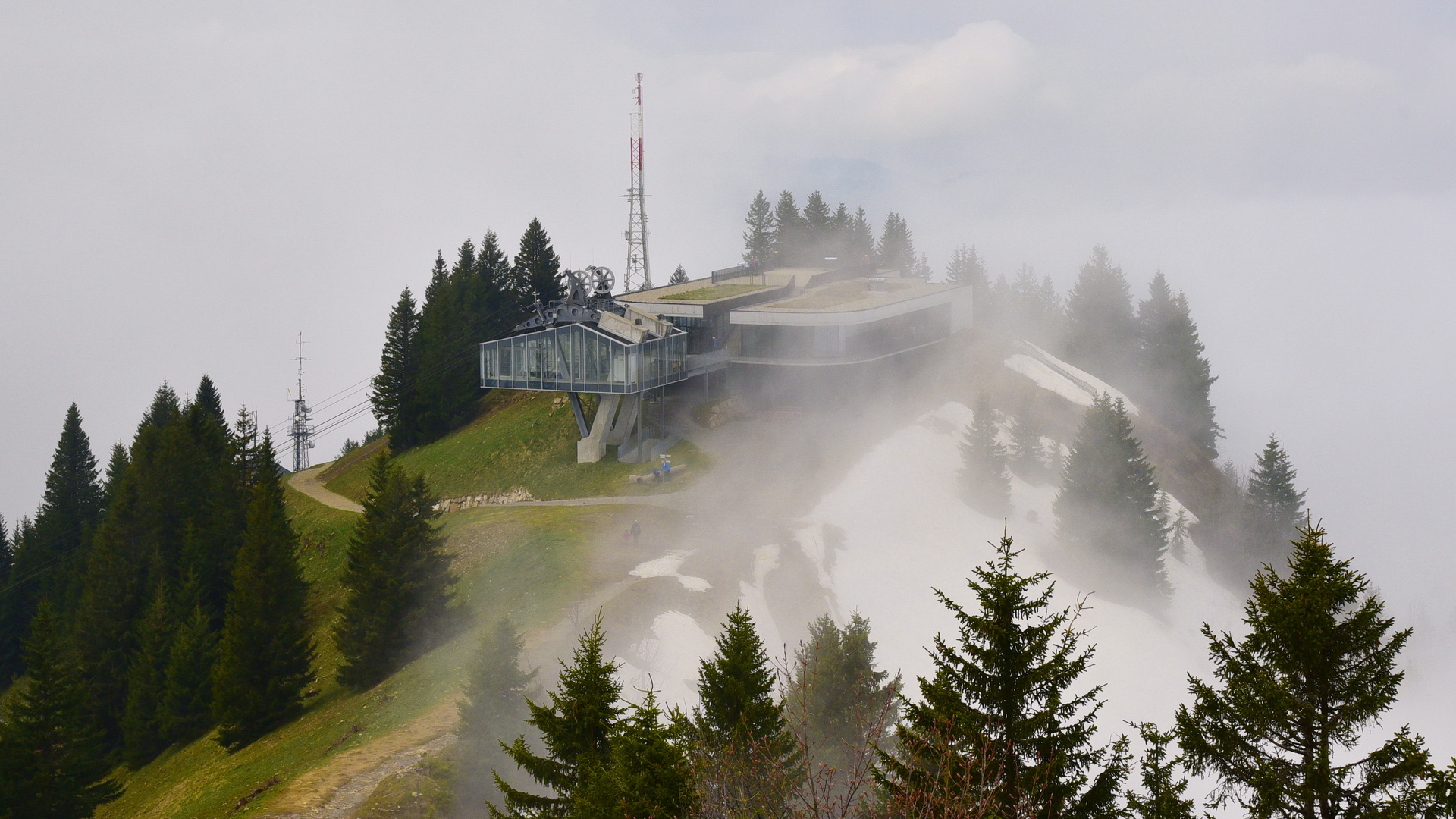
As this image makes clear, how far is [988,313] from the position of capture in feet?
376

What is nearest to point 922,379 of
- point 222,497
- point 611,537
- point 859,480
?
point 859,480

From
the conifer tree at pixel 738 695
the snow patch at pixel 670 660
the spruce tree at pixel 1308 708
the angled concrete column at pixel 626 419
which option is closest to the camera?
the spruce tree at pixel 1308 708

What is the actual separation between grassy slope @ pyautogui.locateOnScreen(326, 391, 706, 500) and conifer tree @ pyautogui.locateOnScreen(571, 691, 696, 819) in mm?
40876

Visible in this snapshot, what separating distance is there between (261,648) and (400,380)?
136ft

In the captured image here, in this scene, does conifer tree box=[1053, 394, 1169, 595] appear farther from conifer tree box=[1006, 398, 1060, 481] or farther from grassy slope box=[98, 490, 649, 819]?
grassy slope box=[98, 490, 649, 819]

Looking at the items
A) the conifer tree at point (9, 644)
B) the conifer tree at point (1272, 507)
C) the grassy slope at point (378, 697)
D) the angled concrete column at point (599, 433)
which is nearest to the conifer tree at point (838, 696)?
the grassy slope at point (378, 697)

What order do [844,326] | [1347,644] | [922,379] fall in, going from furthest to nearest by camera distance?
[922,379], [844,326], [1347,644]

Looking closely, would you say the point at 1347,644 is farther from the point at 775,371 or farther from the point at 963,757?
the point at 775,371

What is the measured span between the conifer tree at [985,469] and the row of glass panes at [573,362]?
20.1 m

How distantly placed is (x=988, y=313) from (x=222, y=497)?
8283cm

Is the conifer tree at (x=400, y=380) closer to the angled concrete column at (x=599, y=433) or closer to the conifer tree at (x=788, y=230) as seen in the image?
the angled concrete column at (x=599, y=433)

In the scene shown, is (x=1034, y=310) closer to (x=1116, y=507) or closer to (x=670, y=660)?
(x=1116, y=507)

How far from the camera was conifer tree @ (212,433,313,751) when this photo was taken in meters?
39.9

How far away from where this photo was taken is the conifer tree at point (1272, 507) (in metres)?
70.6
